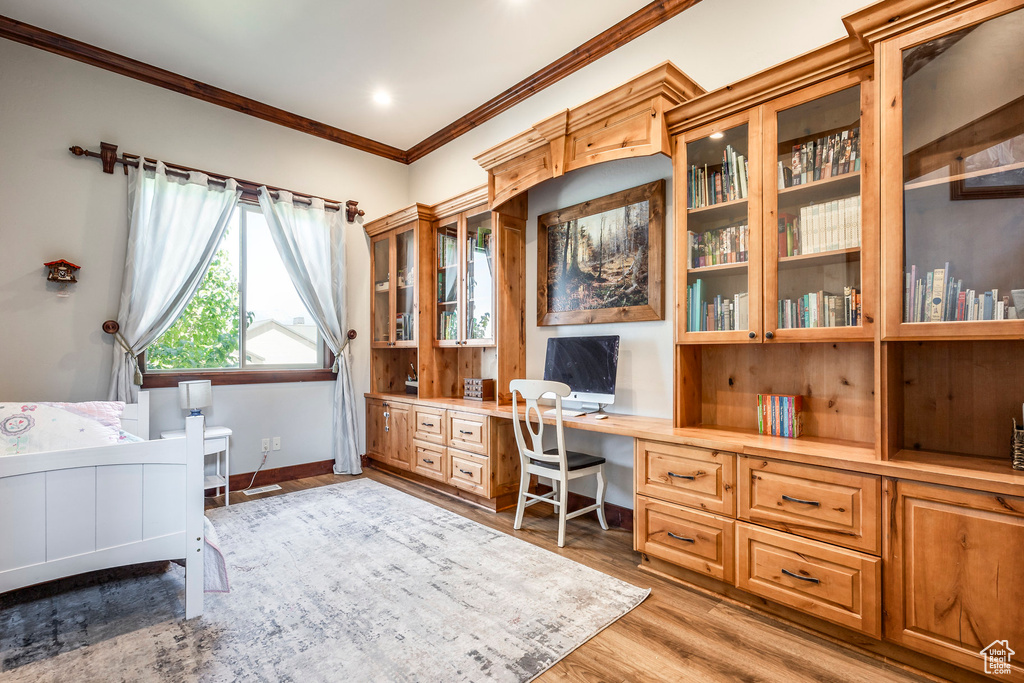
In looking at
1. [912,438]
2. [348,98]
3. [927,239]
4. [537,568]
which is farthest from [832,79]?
[348,98]

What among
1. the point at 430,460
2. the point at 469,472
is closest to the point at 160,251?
the point at 430,460

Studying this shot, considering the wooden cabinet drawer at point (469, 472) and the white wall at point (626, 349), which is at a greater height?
the white wall at point (626, 349)

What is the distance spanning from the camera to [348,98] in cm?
398

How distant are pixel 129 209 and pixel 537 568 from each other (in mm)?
3715

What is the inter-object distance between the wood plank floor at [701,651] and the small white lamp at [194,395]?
123 inches

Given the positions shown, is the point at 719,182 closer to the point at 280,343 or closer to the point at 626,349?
the point at 626,349

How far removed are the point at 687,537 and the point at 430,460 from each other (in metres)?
2.18

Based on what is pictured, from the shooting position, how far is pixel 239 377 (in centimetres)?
396

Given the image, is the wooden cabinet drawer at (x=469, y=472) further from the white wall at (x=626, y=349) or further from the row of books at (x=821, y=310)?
the row of books at (x=821, y=310)

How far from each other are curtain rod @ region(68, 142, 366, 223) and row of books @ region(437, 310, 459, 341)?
146cm

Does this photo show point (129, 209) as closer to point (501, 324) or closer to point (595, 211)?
point (501, 324)

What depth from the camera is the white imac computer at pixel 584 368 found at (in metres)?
3.04

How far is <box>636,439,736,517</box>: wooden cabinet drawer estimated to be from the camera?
2.12 metres

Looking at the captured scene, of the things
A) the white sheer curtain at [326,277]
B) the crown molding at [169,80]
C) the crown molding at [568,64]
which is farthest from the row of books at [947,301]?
the crown molding at [169,80]
